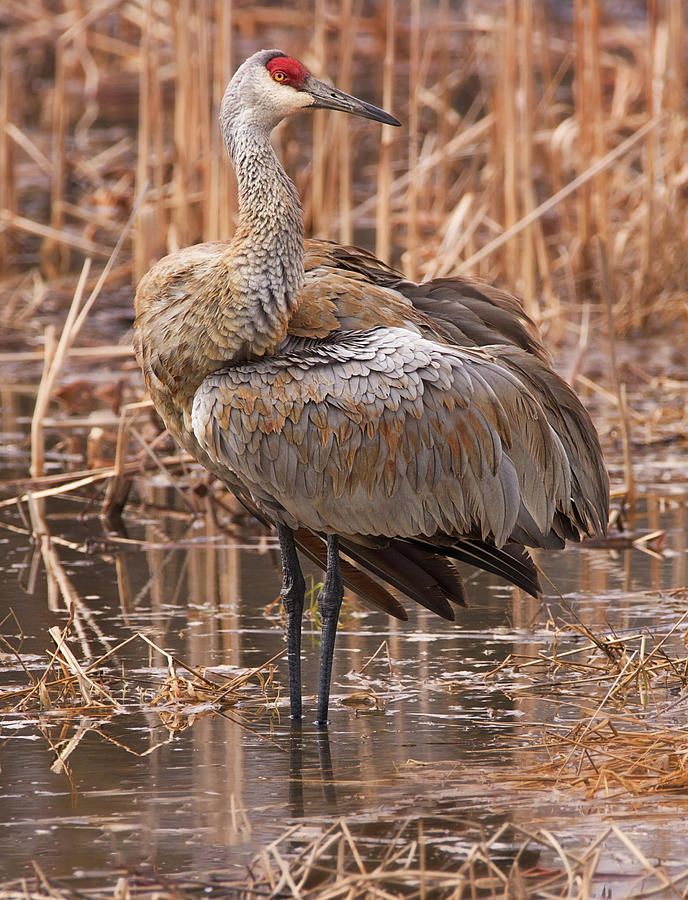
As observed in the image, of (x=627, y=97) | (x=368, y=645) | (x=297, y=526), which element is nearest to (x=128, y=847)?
(x=297, y=526)

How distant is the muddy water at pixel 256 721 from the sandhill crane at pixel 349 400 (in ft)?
0.97

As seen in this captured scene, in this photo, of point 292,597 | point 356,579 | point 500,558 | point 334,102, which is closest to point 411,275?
point 334,102

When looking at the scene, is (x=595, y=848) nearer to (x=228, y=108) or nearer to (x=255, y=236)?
(x=255, y=236)

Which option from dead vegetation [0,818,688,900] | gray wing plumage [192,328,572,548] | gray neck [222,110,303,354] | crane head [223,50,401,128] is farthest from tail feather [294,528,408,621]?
dead vegetation [0,818,688,900]

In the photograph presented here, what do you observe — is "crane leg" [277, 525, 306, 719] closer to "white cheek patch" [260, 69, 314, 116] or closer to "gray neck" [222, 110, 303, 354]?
"gray neck" [222, 110, 303, 354]

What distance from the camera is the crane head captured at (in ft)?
17.1

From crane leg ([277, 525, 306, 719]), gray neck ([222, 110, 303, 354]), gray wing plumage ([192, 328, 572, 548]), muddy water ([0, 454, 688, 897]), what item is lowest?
muddy water ([0, 454, 688, 897])

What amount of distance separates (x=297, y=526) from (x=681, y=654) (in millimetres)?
1422

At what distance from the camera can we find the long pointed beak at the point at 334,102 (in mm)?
5246

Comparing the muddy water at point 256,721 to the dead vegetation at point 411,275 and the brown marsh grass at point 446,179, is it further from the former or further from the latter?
the brown marsh grass at point 446,179

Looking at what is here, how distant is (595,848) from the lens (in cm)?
349

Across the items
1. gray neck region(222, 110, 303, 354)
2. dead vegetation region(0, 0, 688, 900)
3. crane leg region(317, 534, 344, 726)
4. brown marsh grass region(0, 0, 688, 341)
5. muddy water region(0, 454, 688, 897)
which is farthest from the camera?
brown marsh grass region(0, 0, 688, 341)

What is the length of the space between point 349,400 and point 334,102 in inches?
43.8

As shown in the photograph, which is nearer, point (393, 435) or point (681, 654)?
point (393, 435)
